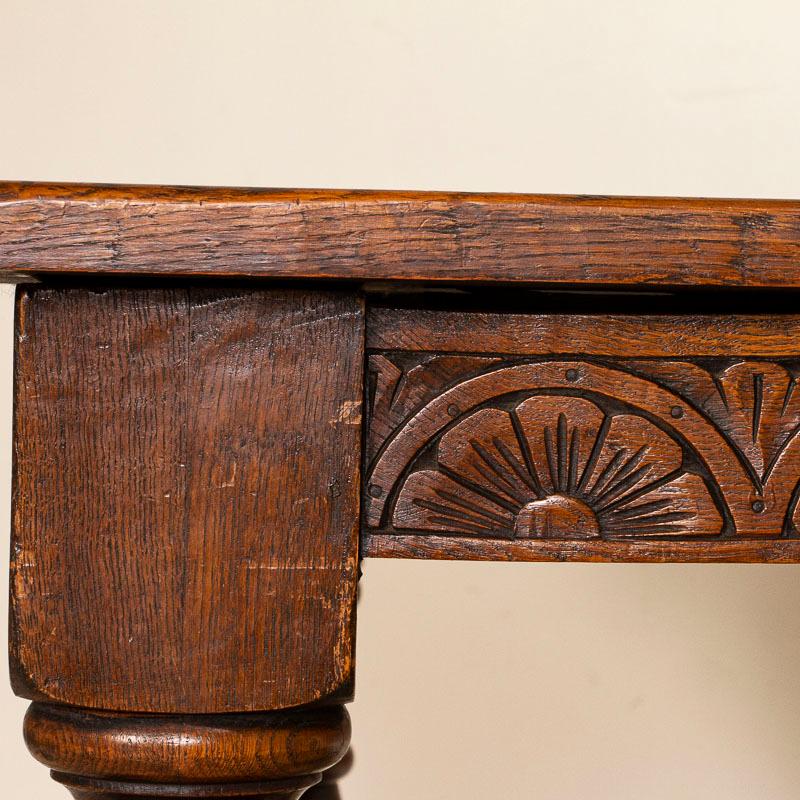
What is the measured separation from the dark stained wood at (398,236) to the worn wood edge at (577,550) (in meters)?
0.13

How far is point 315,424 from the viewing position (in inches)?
18.5

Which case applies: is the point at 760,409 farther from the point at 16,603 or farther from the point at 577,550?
the point at 16,603

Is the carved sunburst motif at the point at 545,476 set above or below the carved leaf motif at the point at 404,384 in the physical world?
below

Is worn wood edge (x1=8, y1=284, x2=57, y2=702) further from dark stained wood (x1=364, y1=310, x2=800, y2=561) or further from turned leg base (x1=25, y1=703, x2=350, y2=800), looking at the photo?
dark stained wood (x1=364, y1=310, x2=800, y2=561)

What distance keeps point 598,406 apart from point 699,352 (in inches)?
2.1

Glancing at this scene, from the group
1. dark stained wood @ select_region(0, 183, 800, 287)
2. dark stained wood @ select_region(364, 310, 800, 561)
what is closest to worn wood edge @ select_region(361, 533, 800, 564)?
dark stained wood @ select_region(364, 310, 800, 561)

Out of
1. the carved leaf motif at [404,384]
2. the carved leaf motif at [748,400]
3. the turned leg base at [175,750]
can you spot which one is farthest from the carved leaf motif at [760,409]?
the turned leg base at [175,750]

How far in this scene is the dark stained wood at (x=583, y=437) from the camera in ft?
1.61

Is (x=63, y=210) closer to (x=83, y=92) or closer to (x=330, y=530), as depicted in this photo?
(x=330, y=530)

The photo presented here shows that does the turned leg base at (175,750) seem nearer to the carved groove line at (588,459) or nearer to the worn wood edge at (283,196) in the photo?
the carved groove line at (588,459)

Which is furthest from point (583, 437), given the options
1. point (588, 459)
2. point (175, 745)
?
point (175, 745)

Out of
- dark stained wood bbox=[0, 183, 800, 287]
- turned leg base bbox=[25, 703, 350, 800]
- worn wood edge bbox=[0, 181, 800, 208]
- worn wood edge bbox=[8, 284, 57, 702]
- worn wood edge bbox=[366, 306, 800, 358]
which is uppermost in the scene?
worn wood edge bbox=[0, 181, 800, 208]

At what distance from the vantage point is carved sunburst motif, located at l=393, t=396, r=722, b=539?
0.50 m

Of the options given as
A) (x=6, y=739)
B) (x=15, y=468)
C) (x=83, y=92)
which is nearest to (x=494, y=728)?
A: (x=6, y=739)
